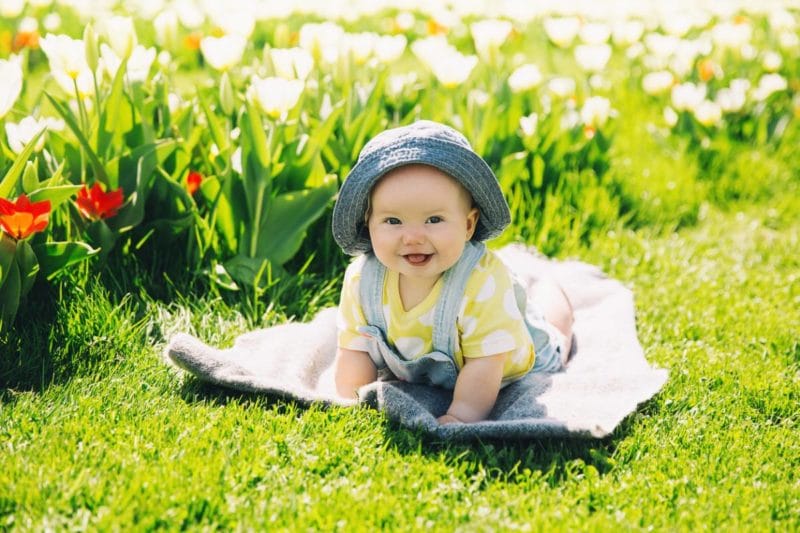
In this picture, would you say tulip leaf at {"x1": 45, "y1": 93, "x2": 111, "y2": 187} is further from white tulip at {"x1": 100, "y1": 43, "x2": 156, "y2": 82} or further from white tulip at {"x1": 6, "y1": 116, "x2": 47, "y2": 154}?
white tulip at {"x1": 100, "y1": 43, "x2": 156, "y2": 82}

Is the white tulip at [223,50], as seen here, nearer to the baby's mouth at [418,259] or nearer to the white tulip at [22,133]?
the white tulip at [22,133]

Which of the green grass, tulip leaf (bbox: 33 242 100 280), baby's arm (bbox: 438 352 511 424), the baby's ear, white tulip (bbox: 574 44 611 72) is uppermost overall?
white tulip (bbox: 574 44 611 72)

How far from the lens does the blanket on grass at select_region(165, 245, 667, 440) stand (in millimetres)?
2398

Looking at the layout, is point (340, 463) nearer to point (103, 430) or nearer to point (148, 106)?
point (103, 430)

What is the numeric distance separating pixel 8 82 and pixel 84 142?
1.36 feet

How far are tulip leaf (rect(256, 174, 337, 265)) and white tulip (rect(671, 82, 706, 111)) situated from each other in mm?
2274

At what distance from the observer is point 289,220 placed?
3295 millimetres

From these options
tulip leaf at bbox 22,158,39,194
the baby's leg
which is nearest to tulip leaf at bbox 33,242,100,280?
tulip leaf at bbox 22,158,39,194

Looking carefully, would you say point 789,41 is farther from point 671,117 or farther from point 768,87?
point 671,117

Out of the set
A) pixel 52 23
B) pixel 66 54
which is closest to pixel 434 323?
pixel 66 54

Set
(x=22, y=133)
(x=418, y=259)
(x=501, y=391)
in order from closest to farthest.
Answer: (x=418, y=259), (x=501, y=391), (x=22, y=133)

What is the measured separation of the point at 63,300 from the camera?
2.88 m

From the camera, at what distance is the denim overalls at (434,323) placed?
251cm

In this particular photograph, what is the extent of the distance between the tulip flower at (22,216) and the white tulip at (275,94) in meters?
0.79
